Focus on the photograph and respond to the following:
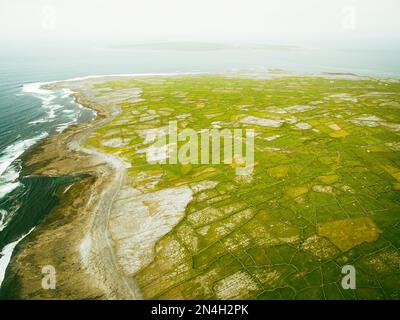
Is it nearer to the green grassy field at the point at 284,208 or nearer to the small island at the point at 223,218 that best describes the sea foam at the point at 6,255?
the small island at the point at 223,218

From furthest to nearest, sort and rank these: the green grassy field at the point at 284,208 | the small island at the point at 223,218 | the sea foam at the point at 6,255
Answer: the sea foam at the point at 6,255
the small island at the point at 223,218
the green grassy field at the point at 284,208

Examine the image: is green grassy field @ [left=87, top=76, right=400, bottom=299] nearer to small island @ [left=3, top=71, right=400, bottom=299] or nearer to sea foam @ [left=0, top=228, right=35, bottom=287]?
small island @ [left=3, top=71, right=400, bottom=299]

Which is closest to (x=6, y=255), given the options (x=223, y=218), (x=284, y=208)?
(x=223, y=218)

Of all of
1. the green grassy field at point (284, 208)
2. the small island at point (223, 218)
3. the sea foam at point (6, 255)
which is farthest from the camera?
the sea foam at point (6, 255)

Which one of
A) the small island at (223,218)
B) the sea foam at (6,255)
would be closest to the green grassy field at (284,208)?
the small island at (223,218)

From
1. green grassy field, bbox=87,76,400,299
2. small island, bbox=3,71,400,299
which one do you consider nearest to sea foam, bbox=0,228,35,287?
small island, bbox=3,71,400,299

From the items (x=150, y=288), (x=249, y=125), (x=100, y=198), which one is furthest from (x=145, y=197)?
(x=249, y=125)

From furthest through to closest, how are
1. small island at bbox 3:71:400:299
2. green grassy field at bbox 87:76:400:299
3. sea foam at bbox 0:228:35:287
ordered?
sea foam at bbox 0:228:35:287, small island at bbox 3:71:400:299, green grassy field at bbox 87:76:400:299

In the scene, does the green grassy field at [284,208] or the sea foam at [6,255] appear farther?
the sea foam at [6,255]

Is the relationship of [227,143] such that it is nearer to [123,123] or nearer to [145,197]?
[145,197]

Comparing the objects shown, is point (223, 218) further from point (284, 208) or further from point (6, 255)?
point (6, 255)
